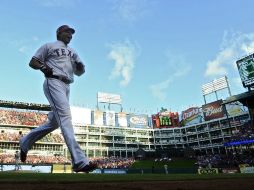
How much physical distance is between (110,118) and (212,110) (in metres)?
26.4

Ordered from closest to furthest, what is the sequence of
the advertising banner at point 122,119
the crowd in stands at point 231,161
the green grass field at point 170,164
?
the crowd in stands at point 231,161 → the green grass field at point 170,164 → the advertising banner at point 122,119

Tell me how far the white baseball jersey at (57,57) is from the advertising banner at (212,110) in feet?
231

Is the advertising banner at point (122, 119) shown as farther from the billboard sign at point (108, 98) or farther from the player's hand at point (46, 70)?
the player's hand at point (46, 70)

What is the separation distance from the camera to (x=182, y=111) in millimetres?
83250

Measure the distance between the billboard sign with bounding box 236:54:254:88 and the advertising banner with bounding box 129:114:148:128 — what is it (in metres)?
45.8

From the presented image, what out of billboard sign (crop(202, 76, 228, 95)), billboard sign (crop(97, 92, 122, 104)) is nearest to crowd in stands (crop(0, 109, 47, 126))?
billboard sign (crop(97, 92, 122, 104))

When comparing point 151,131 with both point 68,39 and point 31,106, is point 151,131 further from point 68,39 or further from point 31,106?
point 68,39

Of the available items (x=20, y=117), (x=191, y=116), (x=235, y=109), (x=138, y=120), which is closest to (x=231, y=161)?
(x=235, y=109)

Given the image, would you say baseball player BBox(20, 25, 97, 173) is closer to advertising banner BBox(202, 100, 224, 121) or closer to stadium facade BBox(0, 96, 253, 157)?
stadium facade BBox(0, 96, 253, 157)

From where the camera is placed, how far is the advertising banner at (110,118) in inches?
3166

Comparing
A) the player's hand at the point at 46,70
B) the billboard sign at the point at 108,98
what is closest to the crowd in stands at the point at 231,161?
the player's hand at the point at 46,70

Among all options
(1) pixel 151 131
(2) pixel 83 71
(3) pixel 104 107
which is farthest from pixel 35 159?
(2) pixel 83 71

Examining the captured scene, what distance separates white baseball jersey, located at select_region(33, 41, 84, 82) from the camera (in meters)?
4.77

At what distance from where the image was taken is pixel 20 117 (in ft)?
196
